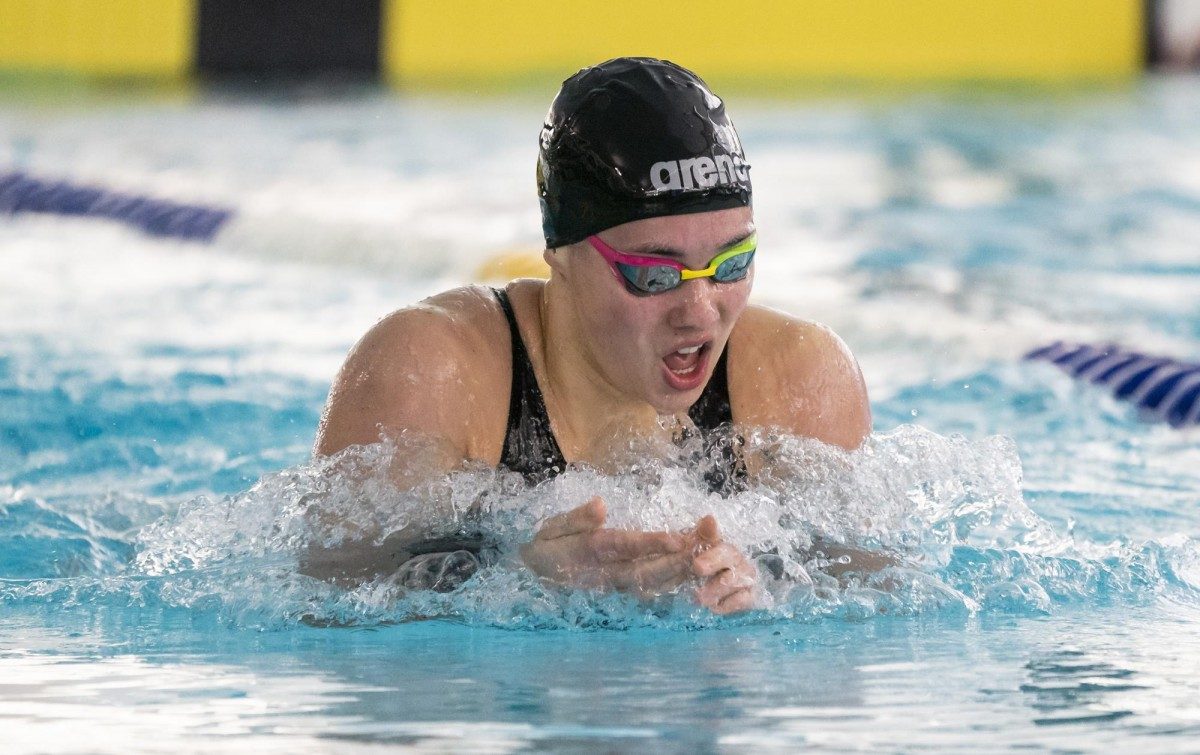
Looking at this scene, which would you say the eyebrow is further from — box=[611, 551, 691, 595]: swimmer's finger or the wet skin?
box=[611, 551, 691, 595]: swimmer's finger

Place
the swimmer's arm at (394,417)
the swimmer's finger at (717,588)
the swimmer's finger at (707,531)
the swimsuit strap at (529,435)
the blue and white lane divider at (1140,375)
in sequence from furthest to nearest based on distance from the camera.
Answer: the blue and white lane divider at (1140,375) < the swimsuit strap at (529,435) < the swimmer's arm at (394,417) < the swimmer's finger at (717,588) < the swimmer's finger at (707,531)

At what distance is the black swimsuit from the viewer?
2861 millimetres

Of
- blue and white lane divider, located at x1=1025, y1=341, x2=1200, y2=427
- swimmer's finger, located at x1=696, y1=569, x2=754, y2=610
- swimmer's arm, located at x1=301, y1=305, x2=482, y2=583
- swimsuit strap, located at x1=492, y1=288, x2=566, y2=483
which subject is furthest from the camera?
blue and white lane divider, located at x1=1025, y1=341, x2=1200, y2=427

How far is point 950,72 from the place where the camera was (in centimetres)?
1201

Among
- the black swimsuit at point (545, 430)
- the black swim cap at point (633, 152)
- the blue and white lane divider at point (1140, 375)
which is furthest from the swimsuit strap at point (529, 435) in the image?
the blue and white lane divider at point (1140, 375)

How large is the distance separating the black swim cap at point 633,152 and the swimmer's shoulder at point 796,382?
0.33 meters

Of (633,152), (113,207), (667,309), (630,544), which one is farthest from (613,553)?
(113,207)

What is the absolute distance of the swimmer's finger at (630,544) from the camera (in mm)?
2336

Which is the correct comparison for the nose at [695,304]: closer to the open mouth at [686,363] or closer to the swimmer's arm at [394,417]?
the open mouth at [686,363]

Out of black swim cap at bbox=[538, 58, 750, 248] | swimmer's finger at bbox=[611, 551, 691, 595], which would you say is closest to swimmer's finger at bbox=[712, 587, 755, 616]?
swimmer's finger at bbox=[611, 551, 691, 595]

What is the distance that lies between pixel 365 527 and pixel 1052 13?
33.3 ft

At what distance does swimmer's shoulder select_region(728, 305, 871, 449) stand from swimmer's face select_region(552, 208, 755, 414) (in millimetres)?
216

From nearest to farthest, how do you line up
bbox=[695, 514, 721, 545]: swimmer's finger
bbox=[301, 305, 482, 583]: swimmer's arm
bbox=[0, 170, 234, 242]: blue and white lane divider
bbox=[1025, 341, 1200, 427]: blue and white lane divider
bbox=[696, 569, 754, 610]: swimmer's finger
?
bbox=[695, 514, 721, 545]: swimmer's finger, bbox=[696, 569, 754, 610]: swimmer's finger, bbox=[301, 305, 482, 583]: swimmer's arm, bbox=[1025, 341, 1200, 427]: blue and white lane divider, bbox=[0, 170, 234, 242]: blue and white lane divider

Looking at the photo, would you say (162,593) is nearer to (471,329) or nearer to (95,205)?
(471,329)
